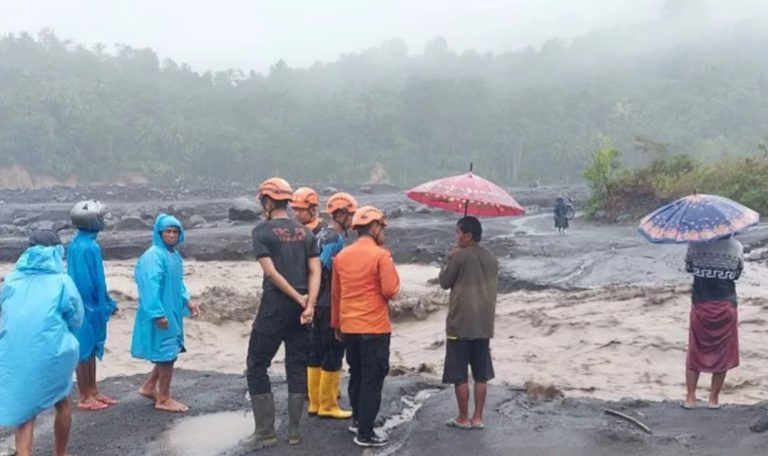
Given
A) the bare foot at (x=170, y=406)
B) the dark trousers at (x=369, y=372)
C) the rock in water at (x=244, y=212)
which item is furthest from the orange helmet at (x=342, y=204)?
the rock in water at (x=244, y=212)

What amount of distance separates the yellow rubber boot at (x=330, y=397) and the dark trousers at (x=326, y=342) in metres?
0.05

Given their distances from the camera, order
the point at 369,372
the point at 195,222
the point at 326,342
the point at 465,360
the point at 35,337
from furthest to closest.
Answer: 1. the point at 195,222
2. the point at 326,342
3. the point at 465,360
4. the point at 369,372
5. the point at 35,337

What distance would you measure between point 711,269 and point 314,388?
125 inches

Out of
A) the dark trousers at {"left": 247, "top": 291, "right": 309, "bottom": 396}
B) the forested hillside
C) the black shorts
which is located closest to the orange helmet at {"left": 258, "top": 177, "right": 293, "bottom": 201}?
the dark trousers at {"left": 247, "top": 291, "right": 309, "bottom": 396}

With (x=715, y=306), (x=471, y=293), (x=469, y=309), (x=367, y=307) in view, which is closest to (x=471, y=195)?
(x=471, y=293)

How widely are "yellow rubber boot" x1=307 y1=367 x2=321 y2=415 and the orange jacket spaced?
2.76 ft

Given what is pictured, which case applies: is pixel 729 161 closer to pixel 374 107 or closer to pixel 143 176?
pixel 143 176

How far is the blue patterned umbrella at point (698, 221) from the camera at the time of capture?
599cm

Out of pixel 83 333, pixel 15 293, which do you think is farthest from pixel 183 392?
pixel 15 293

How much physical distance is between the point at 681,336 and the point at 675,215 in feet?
12.7

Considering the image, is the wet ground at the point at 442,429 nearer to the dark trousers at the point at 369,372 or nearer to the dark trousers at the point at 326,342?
the dark trousers at the point at 369,372

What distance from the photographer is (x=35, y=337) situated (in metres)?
4.80

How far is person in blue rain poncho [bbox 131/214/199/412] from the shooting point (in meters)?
6.32

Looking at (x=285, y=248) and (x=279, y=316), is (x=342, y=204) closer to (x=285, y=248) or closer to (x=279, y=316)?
(x=285, y=248)
